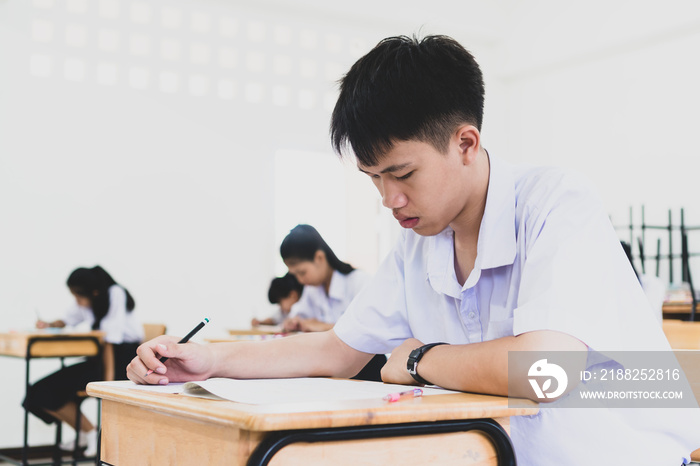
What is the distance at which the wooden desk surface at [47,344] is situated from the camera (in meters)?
3.92

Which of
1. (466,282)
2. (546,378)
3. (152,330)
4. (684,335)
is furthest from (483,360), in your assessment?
(152,330)

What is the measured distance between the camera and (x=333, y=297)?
409cm

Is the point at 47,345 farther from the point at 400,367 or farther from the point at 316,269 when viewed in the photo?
the point at 400,367

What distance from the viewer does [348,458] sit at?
82cm

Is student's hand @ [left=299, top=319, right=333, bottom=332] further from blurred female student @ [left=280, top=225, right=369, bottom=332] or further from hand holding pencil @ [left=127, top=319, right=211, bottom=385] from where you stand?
hand holding pencil @ [left=127, top=319, right=211, bottom=385]

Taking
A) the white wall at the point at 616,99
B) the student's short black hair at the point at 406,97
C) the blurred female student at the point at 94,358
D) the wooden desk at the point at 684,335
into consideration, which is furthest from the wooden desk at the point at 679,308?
the student's short black hair at the point at 406,97

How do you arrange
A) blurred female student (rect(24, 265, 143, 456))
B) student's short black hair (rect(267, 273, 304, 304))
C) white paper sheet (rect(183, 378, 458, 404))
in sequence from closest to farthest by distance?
white paper sheet (rect(183, 378, 458, 404))
blurred female student (rect(24, 265, 143, 456))
student's short black hair (rect(267, 273, 304, 304))

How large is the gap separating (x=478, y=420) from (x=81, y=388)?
12.6ft

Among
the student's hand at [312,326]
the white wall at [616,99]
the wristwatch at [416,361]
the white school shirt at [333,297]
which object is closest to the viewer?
the wristwatch at [416,361]

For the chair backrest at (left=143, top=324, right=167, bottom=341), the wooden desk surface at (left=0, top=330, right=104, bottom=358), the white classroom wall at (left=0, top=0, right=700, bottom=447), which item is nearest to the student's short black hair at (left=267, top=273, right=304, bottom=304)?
the white classroom wall at (left=0, top=0, right=700, bottom=447)

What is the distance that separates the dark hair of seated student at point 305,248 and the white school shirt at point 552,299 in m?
2.67

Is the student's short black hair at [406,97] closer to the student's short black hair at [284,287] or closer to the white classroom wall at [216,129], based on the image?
the white classroom wall at [216,129]

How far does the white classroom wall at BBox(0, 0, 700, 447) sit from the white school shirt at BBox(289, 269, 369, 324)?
3.70ft

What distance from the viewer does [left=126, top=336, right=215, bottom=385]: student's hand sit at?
3.75 feet
